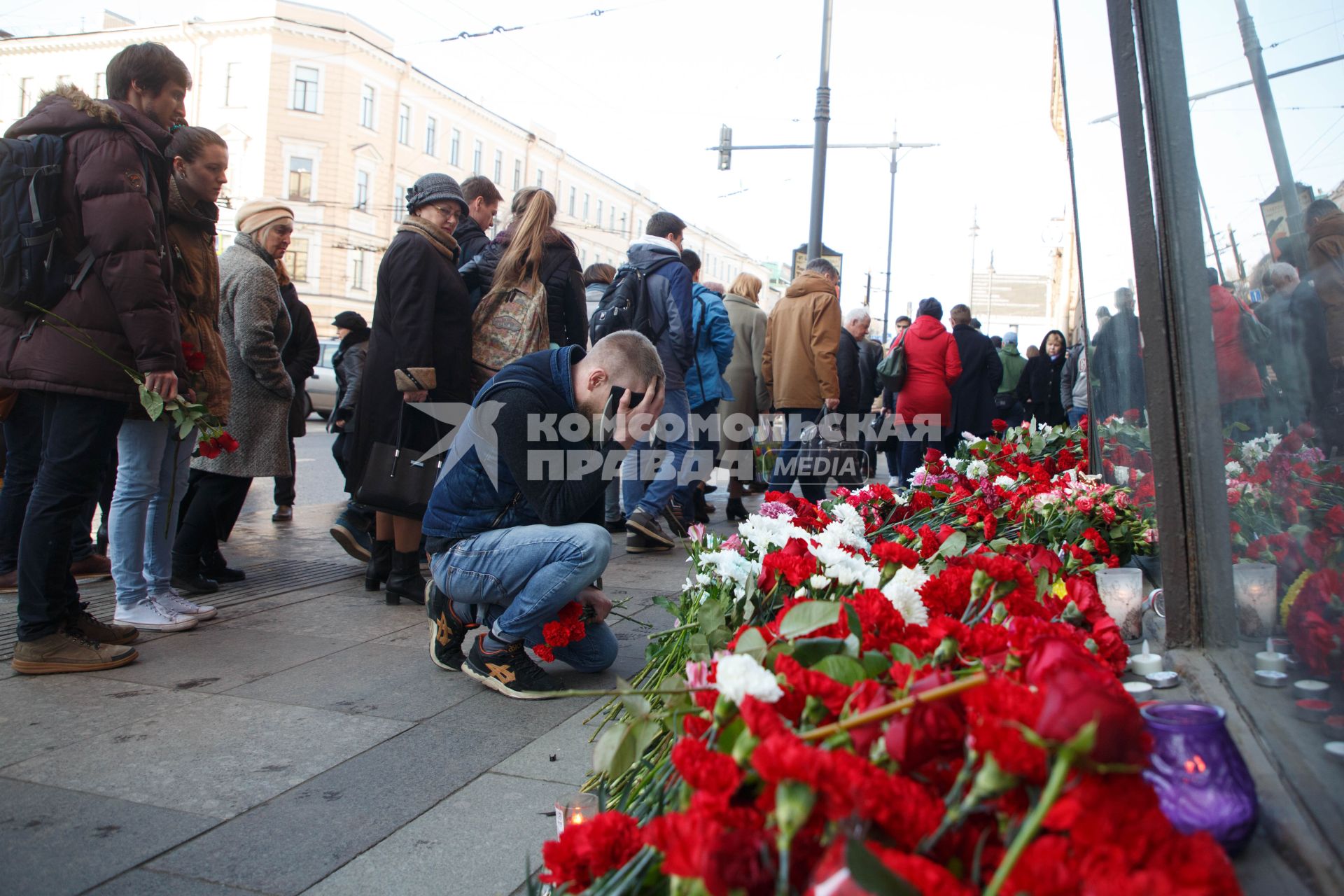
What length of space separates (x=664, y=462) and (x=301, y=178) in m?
36.1

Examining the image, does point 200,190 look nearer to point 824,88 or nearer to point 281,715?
point 281,715

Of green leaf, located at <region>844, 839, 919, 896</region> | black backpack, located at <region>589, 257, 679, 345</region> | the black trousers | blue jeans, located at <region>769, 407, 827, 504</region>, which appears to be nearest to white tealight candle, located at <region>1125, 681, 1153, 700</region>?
green leaf, located at <region>844, 839, 919, 896</region>

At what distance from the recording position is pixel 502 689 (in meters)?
3.38

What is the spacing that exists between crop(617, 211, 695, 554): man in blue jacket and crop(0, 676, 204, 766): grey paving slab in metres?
3.35

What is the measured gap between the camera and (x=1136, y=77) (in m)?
2.12

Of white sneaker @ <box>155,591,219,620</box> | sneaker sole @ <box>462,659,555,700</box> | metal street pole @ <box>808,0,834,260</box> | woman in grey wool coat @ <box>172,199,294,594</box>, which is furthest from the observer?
metal street pole @ <box>808,0,834,260</box>

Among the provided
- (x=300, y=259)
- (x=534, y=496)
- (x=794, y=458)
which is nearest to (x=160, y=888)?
(x=534, y=496)

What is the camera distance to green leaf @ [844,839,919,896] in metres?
0.86

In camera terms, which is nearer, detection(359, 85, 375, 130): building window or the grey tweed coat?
the grey tweed coat

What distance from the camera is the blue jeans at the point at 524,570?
3.29 m

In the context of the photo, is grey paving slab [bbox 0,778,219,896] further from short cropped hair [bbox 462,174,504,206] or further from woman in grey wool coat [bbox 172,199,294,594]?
short cropped hair [bbox 462,174,504,206]

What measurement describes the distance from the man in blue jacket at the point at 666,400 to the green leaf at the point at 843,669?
4.91 meters

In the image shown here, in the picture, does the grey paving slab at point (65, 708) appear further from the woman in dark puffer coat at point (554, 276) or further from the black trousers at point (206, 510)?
the woman in dark puffer coat at point (554, 276)

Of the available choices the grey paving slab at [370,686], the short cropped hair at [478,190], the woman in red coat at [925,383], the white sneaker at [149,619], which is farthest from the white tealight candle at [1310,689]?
the woman in red coat at [925,383]
